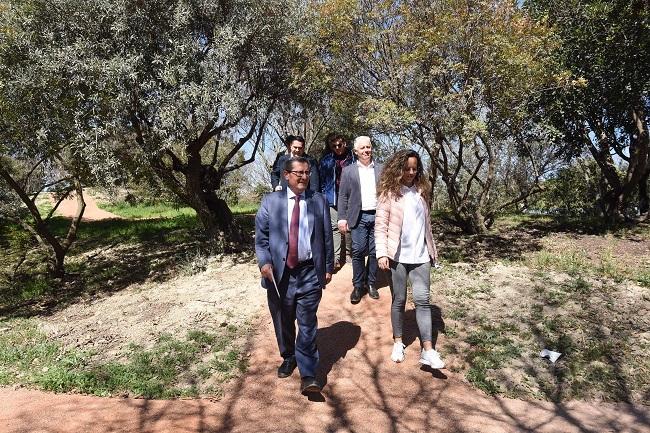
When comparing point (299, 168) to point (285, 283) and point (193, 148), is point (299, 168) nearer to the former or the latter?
point (285, 283)

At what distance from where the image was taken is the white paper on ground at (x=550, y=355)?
4.48 meters

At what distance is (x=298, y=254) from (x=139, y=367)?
2.02 m

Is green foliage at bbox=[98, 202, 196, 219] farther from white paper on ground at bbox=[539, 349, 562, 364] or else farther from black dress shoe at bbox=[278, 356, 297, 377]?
white paper on ground at bbox=[539, 349, 562, 364]

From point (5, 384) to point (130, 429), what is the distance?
69.8 inches

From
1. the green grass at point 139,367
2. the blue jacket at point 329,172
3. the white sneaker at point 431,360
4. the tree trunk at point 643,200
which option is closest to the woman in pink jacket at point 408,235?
the white sneaker at point 431,360

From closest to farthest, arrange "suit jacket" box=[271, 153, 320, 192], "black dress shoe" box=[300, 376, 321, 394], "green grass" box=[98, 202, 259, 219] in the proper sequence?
"black dress shoe" box=[300, 376, 321, 394], "suit jacket" box=[271, 153, 320, 192], "green grass" box=[98, 202, 259, 219]

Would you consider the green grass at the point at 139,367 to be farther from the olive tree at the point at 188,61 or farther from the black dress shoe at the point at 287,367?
the olive tree at the point at 188,61

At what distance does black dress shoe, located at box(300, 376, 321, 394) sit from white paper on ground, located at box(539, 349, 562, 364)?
226 centimetres

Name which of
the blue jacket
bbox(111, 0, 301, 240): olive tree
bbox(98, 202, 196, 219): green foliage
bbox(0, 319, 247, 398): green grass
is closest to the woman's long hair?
the blue jacket

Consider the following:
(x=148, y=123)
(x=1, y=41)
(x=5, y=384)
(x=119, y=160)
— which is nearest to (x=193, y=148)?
(x=148, y=123)

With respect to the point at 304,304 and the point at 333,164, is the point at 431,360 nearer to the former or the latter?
the point at 304,304

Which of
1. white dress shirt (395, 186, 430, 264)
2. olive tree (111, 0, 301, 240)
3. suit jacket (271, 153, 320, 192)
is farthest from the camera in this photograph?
olive tree (111, 0, 301, 240)

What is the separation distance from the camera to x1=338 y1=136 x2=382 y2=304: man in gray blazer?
17.2 feet

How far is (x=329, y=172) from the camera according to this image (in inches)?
246
